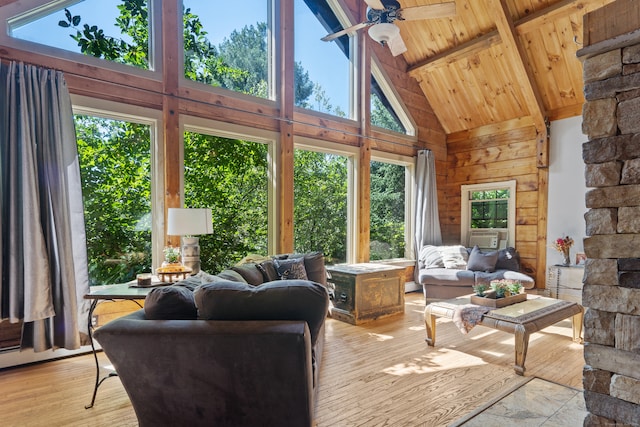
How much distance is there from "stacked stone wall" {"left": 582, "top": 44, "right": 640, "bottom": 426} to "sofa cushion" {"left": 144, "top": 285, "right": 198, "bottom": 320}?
5.85ft

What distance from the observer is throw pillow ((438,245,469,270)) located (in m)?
5.43

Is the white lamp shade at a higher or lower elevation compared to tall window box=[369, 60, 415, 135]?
lower

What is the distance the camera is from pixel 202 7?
13.4ft

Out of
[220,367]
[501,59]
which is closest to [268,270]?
[220,367]

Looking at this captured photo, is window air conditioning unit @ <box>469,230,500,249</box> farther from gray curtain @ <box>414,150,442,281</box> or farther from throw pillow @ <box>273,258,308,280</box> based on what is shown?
throw pillow @ <box>273,258,308,280</box>

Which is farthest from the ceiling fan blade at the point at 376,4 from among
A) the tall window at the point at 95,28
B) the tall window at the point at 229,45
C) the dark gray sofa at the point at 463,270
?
the dark gray sofa at the point at 463,270

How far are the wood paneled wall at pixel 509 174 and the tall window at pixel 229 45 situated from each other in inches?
145

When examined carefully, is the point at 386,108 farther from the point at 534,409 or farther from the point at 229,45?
the point at 534,409

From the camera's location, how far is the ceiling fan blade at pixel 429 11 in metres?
3.16

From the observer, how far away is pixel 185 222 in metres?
3.10

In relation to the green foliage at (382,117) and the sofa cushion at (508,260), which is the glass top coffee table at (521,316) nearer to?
the sofa cushion at (508,260)

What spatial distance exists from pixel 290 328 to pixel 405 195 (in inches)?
198

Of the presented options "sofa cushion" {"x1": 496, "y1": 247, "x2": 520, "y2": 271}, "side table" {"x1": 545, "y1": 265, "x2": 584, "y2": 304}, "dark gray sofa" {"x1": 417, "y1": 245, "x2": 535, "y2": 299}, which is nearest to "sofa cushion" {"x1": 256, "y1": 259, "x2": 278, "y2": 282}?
"dark gray sofa" {"x1": 417, "y1": 245, "x2": 535, "y2": 299}

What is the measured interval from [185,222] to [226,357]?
1750 millimetres
